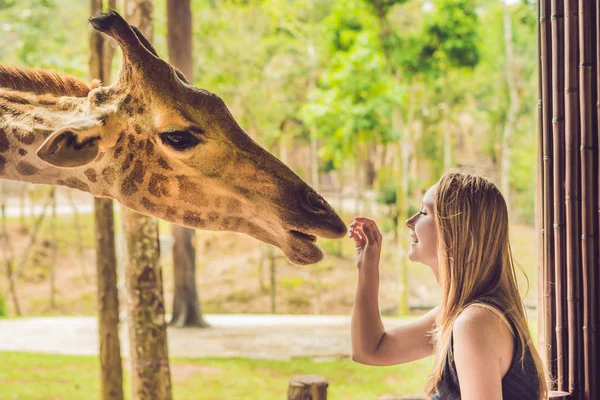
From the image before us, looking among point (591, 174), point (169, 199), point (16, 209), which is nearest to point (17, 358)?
point (169, 199)

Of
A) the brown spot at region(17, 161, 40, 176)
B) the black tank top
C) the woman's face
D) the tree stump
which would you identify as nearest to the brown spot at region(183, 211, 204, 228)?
the brown spot at region(17, 161, 40, 176)

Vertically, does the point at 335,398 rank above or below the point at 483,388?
below

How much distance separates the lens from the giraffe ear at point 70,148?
1.22 metres

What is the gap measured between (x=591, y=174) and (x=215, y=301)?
10.6 metres

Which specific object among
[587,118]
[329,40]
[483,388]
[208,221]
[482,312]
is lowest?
[483,388]

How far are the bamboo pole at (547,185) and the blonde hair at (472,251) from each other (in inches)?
20.6

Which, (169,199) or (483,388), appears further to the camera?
(169,199)

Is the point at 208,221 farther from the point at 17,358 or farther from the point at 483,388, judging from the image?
the point at 17,358

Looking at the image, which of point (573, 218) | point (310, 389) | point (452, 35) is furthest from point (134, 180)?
point (452, 35)

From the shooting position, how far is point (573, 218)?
5.66 ft

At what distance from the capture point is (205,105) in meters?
1.40

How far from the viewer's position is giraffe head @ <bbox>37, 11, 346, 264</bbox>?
4.54 ft

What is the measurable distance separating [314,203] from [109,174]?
44 cm

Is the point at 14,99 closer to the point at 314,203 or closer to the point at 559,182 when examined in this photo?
the point at 314,203
